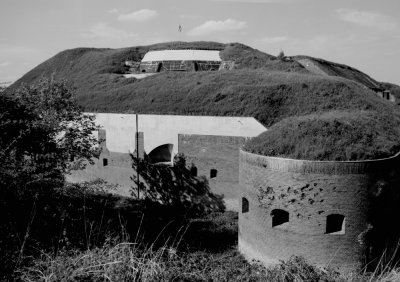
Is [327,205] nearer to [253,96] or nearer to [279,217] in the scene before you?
[279,217]

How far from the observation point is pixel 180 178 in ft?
51.8

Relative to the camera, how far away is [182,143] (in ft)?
51.4

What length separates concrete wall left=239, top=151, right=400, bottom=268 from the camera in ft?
31.7

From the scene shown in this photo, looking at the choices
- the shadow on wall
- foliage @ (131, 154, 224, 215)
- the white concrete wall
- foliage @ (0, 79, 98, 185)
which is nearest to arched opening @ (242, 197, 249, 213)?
the shadow on wall

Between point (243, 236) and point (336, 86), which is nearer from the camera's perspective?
point (243, 236)

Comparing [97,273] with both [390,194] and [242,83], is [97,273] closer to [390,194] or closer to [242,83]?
[390,194]

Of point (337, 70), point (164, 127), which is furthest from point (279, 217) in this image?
point (337, 70)

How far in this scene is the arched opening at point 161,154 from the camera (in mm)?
16328

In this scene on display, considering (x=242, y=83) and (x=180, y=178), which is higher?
(x=242, y=83)

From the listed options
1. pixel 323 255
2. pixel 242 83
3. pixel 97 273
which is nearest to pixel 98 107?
pixel 242 83

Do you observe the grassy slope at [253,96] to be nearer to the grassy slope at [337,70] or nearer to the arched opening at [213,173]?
the grassy slope at [337,70]

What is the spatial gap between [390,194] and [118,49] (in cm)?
2312

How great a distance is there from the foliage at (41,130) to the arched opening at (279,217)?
6432 millimetres

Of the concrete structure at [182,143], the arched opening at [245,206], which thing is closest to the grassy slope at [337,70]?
the concrete structure at [182,143]
